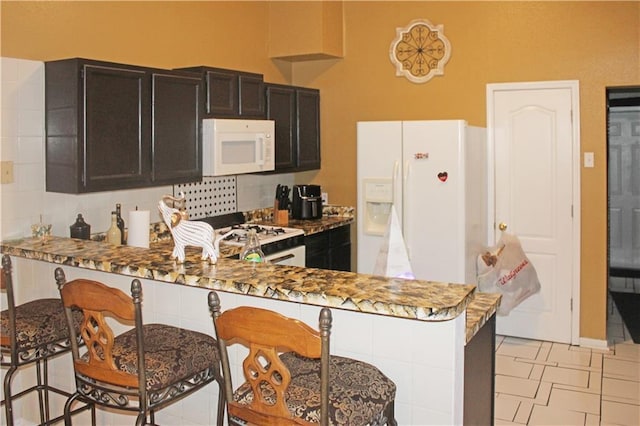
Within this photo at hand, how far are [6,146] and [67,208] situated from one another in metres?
0.51

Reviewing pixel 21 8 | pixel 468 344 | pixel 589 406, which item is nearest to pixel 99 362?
pixel 468 344

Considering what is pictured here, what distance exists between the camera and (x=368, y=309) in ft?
6.45

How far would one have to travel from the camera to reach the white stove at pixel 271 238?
4.37 meters

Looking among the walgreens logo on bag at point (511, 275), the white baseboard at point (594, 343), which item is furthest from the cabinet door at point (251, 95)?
the white baseboard at point (594, 343)

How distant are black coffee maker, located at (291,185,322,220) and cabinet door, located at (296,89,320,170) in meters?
0.20

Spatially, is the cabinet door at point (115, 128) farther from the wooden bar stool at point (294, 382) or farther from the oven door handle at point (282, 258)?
the wooden bar stool at point (294, 382)

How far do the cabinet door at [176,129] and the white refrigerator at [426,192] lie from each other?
1.45 meters

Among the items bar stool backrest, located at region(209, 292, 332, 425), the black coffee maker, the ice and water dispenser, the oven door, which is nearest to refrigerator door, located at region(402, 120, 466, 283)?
the ice and water dispenser

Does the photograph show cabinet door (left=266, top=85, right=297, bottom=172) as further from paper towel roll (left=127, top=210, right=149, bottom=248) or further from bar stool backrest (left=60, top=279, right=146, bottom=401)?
bar stool backrest (left=60, top=279, right=146, bottom=401)

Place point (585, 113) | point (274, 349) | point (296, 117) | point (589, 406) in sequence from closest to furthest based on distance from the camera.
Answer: point (274, 349) < point (589, 406) < point (585, 113) < point (296, 117)

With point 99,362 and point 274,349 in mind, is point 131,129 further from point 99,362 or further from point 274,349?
point 274,349

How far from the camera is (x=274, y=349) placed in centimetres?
179

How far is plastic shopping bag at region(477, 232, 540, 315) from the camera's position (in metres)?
4.95

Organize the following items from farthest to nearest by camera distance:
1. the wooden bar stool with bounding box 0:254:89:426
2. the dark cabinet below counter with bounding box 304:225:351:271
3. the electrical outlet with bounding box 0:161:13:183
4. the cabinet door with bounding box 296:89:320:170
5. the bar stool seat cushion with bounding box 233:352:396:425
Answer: the cabinet door with bounding box 296:89:320:170 < the dark cabinet below counter with bounding box 304:225:351:271 < the electrical outlet with bounding box 0:161:13:183 < the wooden bar stool with bounding box 0:254:89:426 < the bar stool seat cushion with bounding box 233:352:396:425
